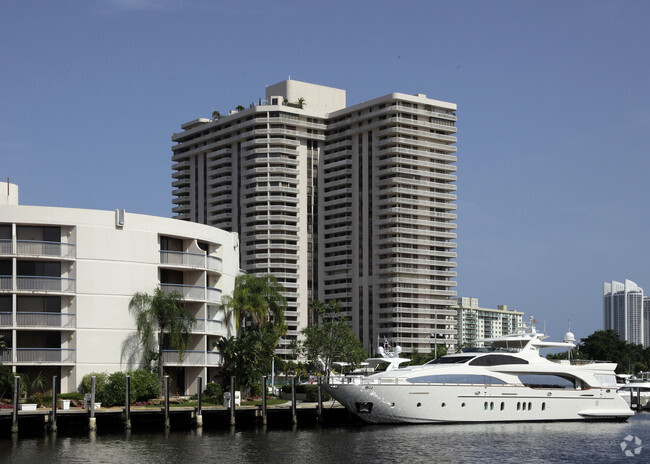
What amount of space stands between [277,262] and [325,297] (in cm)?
1301

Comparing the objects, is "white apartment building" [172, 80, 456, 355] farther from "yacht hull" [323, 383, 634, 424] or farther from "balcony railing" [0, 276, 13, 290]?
"balcony railing" [0, 276, 13, 290]

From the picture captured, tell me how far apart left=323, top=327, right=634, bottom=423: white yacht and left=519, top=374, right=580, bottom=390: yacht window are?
2.9 inches

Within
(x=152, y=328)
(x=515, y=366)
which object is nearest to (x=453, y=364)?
(x=515, y=366)

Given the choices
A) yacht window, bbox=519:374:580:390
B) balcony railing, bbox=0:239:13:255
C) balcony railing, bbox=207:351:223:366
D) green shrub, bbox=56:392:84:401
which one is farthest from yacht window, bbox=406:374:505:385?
balcony railing, bbox=0:239:13:255

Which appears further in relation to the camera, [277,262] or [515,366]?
[277,262]

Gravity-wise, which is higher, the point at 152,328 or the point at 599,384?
the point at 152,328

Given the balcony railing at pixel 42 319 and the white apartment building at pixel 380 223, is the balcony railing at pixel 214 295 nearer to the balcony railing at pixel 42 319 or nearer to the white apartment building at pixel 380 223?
the balcony railing at pixel 42 319

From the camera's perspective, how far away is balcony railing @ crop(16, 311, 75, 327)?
72.9m

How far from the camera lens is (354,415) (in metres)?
75.9

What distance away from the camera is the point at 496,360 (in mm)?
73438

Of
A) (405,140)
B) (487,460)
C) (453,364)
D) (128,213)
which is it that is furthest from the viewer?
(405,140)

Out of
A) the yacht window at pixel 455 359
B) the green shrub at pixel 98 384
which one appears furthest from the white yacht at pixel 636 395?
the green shrub at pixel 98 384

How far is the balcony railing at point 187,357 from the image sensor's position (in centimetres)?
7819

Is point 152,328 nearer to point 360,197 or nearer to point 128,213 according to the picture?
point 128,213
